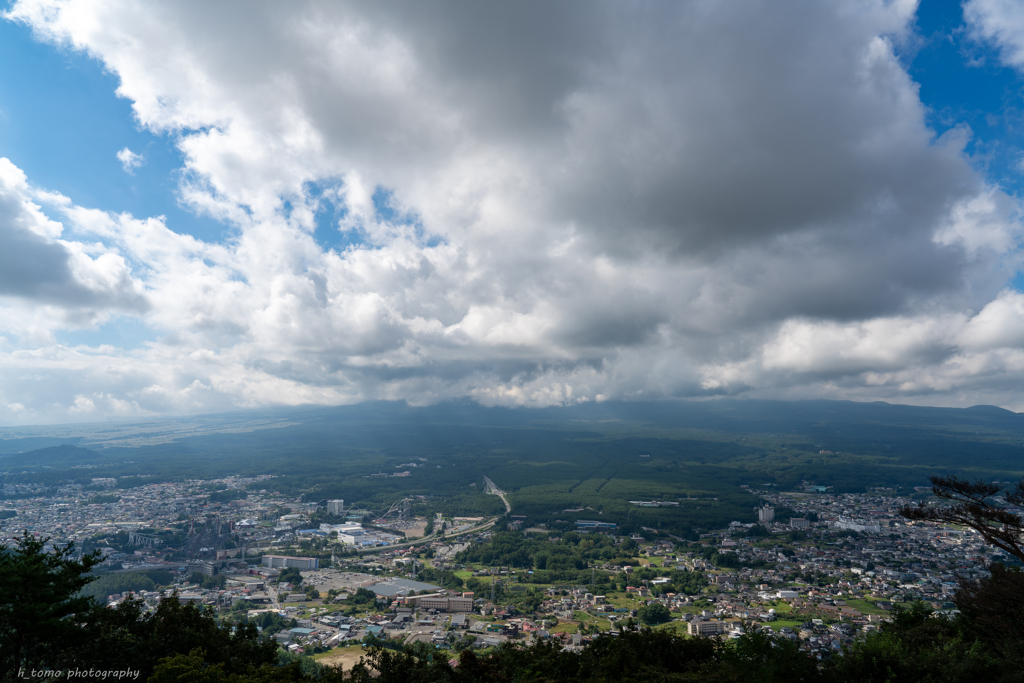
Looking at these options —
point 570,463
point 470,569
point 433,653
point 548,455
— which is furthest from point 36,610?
point 548,455

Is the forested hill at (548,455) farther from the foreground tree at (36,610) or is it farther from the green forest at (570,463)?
the foreground tree at (36,610)

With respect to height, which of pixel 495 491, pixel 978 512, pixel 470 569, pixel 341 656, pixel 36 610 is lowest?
pixel 495 491

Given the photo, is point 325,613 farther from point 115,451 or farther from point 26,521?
point 115,451

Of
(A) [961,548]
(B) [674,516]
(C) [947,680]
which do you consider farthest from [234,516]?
(A) [961,548]

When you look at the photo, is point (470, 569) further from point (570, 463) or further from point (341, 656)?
point (570, 463)

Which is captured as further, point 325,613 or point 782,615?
point 325,613
